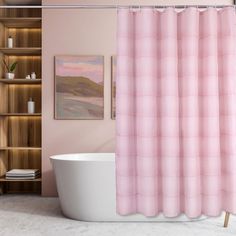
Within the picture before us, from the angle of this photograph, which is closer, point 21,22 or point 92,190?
point 92,190

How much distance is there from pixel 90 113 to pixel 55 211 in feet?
5.01

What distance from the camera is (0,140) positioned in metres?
5.45

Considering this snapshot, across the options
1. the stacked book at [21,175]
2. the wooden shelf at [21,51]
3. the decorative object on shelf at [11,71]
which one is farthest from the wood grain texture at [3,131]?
the wooden shelf at [21,51]

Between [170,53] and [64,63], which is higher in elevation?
[64,63]

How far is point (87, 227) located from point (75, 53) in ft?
8.55

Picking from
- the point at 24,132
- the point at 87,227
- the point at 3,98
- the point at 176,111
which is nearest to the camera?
the point at 176,111

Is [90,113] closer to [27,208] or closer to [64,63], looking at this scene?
[64,63]

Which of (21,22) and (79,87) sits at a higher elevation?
(21,22)

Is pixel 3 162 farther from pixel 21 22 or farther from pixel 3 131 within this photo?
pixel 21 22

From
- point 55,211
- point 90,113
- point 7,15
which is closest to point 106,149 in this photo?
point 90,113

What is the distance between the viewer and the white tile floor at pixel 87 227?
3590mm

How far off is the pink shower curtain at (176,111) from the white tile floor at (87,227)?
3.97 ft

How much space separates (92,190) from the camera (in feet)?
13.0

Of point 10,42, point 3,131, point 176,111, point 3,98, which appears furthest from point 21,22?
point 176,111
